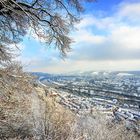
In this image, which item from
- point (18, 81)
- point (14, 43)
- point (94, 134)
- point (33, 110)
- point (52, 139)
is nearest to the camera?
point (52, 139)

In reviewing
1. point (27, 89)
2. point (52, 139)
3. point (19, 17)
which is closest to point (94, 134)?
point (52, 139)

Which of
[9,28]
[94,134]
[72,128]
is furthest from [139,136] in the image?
[9,28]

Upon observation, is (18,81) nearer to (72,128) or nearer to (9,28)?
(9,28)

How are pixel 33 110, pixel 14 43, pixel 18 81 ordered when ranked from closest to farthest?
1. pixel 33 110
2. pixel 18 81
3. pixel 14 43

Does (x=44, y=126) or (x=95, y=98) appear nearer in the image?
(x=44, y=126)

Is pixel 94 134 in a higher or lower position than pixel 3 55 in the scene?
lower

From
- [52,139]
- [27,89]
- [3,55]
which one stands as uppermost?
[3,55]

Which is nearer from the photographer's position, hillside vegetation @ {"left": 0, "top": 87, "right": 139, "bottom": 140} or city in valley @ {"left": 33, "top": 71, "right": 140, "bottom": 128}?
hillside vegetation @ {"left": 0, "top": 87, "right": 139, "bottom": 140}

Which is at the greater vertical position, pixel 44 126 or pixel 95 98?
pixel 44 126

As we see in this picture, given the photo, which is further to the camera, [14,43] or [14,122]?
[14,43]

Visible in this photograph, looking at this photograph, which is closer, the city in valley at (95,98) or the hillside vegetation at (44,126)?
the hillside vegetation at (44,126)
